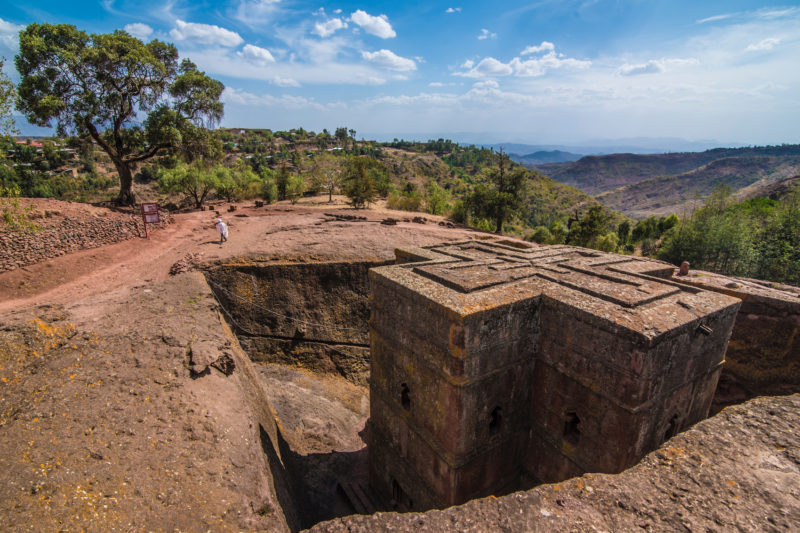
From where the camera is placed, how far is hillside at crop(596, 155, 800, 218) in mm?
126438

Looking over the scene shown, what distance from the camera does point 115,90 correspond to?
800 inches

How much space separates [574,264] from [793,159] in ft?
665

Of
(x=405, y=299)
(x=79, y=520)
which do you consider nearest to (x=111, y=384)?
(x=79, y=520)

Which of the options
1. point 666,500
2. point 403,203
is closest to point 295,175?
point 403,203

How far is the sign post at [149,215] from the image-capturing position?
714 inches

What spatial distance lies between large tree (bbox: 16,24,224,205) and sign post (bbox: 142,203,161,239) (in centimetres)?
591

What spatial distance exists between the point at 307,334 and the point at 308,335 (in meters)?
0.06

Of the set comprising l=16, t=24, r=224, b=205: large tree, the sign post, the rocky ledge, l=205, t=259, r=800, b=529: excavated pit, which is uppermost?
l=16, t=24, r=224, b=205: large tree

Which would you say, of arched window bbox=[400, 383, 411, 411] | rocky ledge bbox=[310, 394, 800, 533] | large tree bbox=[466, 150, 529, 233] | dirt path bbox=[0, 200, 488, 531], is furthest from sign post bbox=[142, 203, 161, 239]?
large tree bbox=[466, 150, 529, 233]

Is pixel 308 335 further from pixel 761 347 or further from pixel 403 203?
pixel 403 203

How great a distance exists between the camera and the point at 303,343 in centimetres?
1505

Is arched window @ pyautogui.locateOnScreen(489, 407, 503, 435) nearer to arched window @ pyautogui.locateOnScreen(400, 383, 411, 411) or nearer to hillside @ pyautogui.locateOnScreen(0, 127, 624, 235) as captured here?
arched window @ pyautogui.locateOnScreen(400, 383, 411, 411)

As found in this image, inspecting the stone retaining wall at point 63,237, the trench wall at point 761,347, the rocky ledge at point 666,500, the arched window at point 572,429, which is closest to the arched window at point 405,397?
the arched window at point 572,429

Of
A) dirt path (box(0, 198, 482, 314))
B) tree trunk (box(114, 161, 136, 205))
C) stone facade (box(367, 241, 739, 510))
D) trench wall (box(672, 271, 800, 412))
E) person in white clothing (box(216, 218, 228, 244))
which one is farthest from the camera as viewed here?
tree trunk (box(114, 161, 136, 205))
